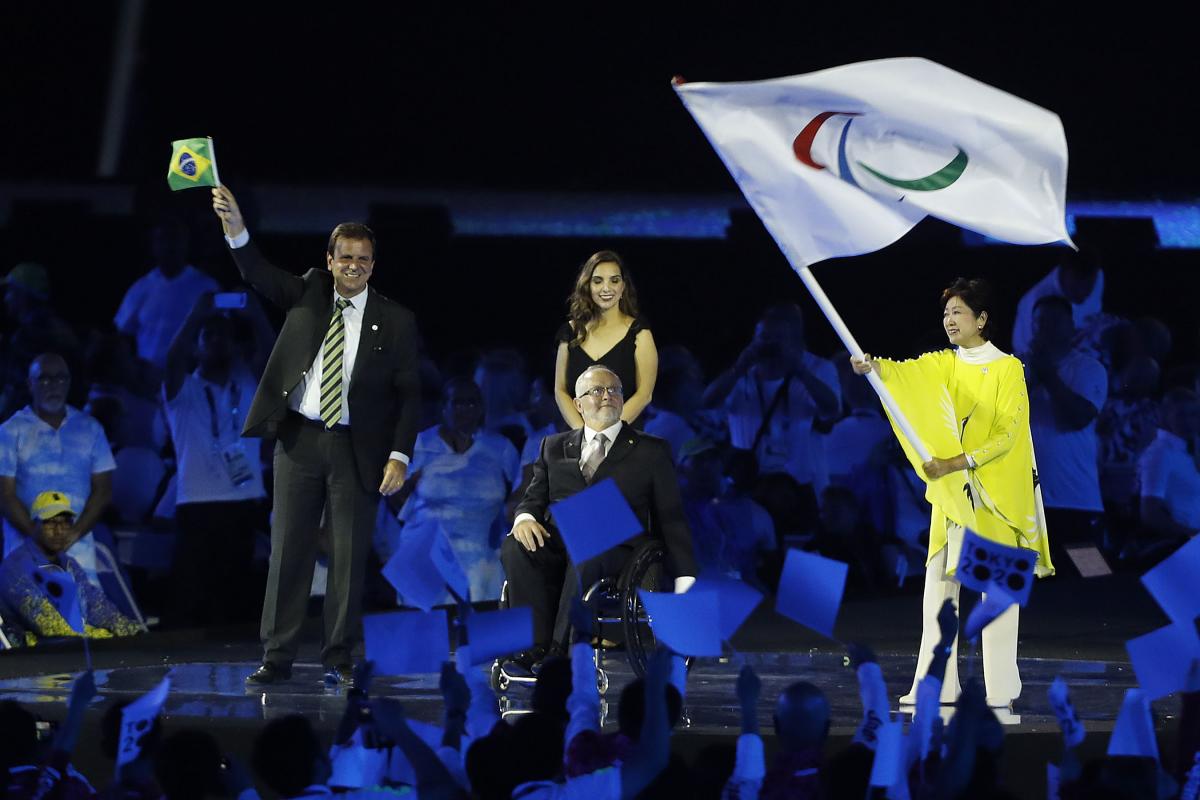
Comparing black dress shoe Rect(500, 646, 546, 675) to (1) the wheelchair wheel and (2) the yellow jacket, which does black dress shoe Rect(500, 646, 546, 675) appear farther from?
(2) the yellow jacket

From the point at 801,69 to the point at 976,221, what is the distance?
5.66 metres

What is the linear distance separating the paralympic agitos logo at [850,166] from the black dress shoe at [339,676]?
6.75 ft

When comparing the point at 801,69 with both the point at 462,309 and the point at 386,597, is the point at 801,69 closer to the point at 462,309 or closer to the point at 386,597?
the point at 462,309

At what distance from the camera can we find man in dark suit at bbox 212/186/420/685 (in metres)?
6.43

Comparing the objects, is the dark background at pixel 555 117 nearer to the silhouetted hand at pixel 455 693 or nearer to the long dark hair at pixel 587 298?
the long dark hair at pixel 587 298

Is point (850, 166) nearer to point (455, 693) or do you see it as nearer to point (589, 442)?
point (589, 442)

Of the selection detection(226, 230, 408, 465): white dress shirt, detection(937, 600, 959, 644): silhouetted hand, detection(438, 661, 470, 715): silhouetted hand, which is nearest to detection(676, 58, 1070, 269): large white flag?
detection(226, 230, 408, 465): white dress shirt

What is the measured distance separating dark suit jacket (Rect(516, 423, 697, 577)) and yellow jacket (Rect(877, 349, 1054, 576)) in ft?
2.25

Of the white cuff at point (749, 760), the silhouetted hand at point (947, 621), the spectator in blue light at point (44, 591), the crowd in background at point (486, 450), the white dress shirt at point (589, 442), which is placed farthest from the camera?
the crowd in background at point (486, 450)

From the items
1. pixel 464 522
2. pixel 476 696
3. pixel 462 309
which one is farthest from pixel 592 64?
pixel 476 696

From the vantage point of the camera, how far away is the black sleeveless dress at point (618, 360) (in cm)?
677

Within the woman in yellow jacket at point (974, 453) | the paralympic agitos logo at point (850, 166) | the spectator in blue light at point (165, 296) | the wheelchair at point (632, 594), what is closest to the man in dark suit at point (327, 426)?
the wheelchair at point (632, 594)

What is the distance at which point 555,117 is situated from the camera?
11688 mm

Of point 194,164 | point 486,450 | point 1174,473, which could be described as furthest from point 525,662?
point 1174,473
